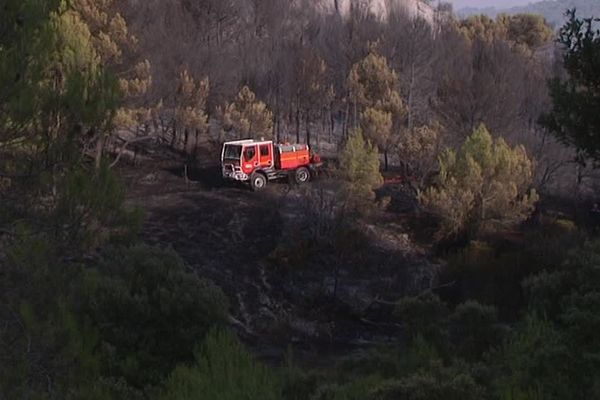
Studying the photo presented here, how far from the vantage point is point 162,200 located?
26984 mm

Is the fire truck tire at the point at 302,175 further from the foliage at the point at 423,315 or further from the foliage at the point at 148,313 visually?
the foliage at the point at 148,313

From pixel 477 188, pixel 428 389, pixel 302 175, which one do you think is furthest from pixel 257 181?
pixel 428 389

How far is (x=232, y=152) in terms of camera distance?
28.5 m

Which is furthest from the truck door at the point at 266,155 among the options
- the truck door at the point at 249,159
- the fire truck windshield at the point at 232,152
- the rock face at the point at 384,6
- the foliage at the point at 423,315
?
the rock face at the point at 384,6

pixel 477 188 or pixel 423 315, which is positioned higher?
pixel 477 188

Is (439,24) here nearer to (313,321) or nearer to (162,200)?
(162,200)

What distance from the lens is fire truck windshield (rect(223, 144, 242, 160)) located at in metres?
28.3

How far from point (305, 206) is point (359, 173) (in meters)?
2.15

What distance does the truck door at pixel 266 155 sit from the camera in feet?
94.3

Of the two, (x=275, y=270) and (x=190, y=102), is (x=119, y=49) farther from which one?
(x=275, y=270)

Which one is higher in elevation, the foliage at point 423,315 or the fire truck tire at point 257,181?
the fire truck tire at point 257,181

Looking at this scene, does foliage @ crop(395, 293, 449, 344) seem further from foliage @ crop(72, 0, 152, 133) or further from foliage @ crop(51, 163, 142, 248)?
foliage @ crop(72, 0, 152, 133)

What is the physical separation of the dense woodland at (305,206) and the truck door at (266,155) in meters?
1.32

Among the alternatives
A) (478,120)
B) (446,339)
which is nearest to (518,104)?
(478,120)
